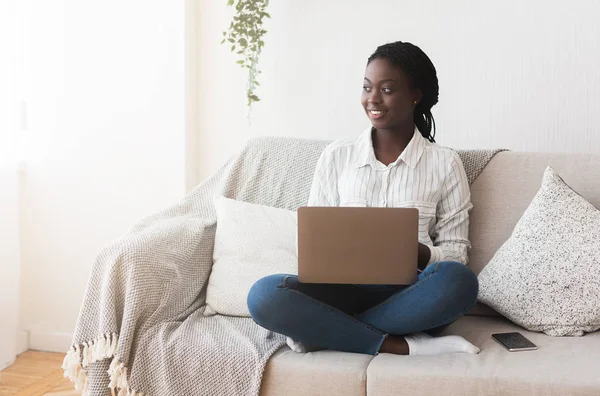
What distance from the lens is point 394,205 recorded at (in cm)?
191

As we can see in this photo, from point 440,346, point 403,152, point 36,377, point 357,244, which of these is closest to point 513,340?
point 440,346

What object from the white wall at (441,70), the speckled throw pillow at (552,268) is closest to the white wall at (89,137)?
the white wall at (441,70)

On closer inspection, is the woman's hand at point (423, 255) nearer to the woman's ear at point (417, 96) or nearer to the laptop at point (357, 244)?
the laptop at point (357, 244)

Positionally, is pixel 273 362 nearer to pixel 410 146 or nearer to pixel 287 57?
pixel 410 146

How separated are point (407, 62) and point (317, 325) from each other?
0.79 m

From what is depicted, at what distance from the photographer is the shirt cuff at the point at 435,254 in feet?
5.82

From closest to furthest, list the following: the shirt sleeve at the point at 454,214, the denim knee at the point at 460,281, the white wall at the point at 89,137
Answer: the denim knee at the point at 460,281 < the shirt sleeve at the point at 454,214 < the white wall at the point at 89,137

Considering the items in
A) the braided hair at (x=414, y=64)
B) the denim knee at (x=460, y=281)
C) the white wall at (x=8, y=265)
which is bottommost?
the white wall at (x=8, y=265)

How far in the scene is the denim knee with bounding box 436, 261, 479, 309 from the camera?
158 cm

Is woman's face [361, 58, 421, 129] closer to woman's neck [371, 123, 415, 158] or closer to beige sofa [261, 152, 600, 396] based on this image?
woman's neck [371, 123, 415, 158]

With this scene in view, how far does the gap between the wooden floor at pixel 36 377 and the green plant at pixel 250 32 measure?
Answer: 3.70 feet

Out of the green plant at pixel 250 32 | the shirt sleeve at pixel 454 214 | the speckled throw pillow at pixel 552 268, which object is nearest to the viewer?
the speckled throw pillow at pixel 552 268

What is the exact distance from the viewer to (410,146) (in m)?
1.96

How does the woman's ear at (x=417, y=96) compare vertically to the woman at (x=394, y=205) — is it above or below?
above
